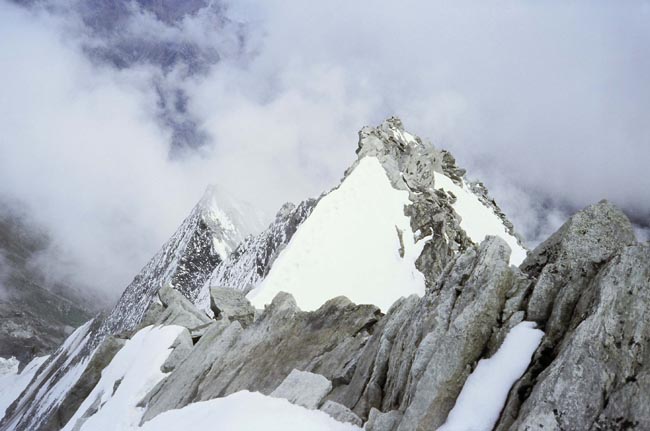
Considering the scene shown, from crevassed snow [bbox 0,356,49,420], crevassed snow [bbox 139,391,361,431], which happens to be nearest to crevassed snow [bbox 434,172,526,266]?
crevassed snow [bbox 139,391,361,431]

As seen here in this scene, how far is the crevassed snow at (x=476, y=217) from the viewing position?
2574 inches

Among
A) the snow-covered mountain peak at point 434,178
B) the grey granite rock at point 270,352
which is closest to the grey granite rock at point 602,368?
the grey granite rock at point 270,352

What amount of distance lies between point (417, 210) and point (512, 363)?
44613 millimetres

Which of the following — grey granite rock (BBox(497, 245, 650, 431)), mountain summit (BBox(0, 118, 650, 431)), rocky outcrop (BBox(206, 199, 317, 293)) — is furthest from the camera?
rocky outcrop (BBox(206, 199, 317, 293))

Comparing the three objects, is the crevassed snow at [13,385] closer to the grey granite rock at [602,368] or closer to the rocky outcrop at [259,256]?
the rocky outcrop at [259,256]

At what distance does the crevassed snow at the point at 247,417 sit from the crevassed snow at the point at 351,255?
19.7m

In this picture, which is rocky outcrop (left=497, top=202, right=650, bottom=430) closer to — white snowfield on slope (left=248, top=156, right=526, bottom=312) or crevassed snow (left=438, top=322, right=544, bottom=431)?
crevassed snow (left=438, top=322, right=544, bottom=431)

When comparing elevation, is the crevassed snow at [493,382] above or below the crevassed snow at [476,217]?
below

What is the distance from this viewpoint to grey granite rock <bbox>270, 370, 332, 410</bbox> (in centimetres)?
1486

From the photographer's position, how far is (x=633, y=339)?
9.48 meters

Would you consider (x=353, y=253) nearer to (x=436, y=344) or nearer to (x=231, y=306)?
(x=231, y=306)

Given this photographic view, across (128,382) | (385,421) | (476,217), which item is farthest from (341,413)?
(476,217)

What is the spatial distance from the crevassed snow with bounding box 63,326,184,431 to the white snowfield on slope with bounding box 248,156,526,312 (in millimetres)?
8800

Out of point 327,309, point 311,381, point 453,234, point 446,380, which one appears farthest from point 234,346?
point 453,234
